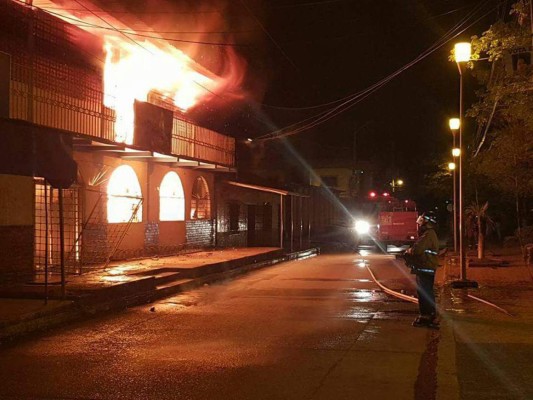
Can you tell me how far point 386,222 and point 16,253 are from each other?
22.5 m

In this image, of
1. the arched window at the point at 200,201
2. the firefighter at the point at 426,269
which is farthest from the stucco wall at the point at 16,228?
the arched window at the point at 200,201

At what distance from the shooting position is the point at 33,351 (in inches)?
321

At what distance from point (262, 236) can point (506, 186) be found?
14147 mm

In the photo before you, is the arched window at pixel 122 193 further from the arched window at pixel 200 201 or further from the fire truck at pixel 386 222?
the fire truck at pixel 386 222

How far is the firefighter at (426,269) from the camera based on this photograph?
947 cm

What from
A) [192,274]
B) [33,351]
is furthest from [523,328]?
[192,274]

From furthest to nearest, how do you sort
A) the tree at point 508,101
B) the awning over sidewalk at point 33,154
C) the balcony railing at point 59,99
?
the balcony railing at point 59,99 < the tree at point 508,101 < the awning over sidewalk at point 33,154

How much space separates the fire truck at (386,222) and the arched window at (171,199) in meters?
11.6

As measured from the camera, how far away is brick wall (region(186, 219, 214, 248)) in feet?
78.3

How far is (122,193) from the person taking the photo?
19297 mm

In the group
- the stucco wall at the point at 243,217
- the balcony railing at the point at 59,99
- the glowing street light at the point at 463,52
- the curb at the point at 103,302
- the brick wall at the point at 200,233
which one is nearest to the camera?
the curb at the point at 103,302

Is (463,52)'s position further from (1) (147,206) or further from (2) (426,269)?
(1) (147,206)

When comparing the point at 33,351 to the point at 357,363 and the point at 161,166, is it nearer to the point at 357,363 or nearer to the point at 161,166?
the point at 357,363

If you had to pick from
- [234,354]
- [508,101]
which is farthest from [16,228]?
[508,101]
